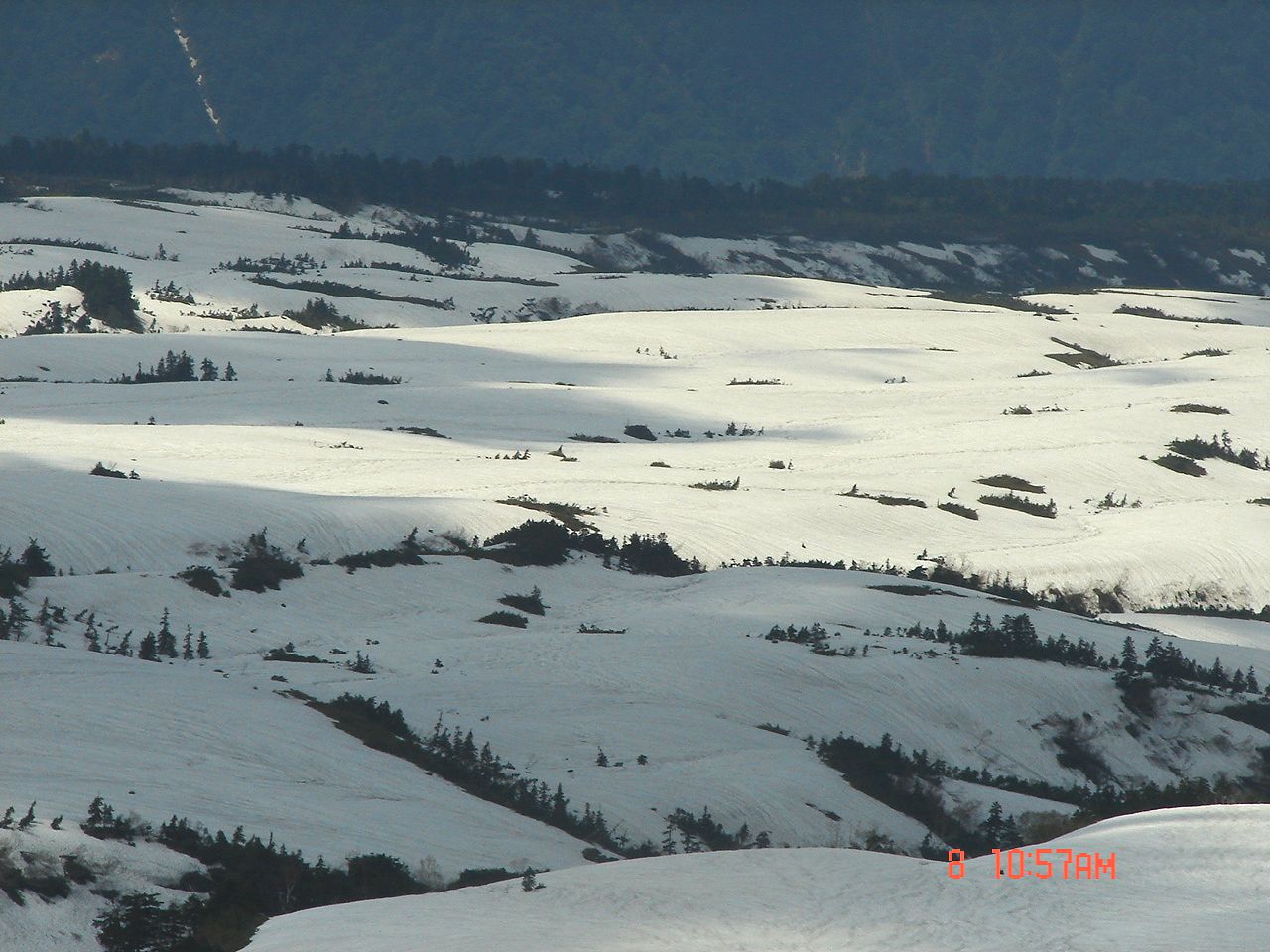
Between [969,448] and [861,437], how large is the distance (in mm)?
3147

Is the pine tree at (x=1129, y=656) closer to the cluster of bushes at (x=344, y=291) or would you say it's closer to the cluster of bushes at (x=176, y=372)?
the cluster of bushes at (x=176, y=372)

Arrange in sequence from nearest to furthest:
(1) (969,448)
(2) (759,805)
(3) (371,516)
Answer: (2) (759,805)
(3) (371,516)
(1) (969,448)

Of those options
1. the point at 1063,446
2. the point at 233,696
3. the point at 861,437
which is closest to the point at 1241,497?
the point at 1063,446

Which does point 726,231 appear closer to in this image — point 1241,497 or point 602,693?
point 1241,497

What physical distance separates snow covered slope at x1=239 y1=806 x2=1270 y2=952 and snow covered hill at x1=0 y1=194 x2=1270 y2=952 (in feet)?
0.20

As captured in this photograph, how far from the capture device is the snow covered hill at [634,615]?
1500 cm

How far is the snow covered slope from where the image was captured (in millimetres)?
12062

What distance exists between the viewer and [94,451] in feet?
119

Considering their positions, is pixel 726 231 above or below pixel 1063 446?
above

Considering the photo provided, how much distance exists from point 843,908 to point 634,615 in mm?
14259

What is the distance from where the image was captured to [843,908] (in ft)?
43.0

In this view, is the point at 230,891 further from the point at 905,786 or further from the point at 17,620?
the point at 17,620

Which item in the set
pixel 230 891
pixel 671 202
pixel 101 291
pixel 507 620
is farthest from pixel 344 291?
pixel 230 891

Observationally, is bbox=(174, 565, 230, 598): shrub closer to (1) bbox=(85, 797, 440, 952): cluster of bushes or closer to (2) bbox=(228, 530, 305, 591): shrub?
(2) bbox=(228, 530, 305, 591): shrub
